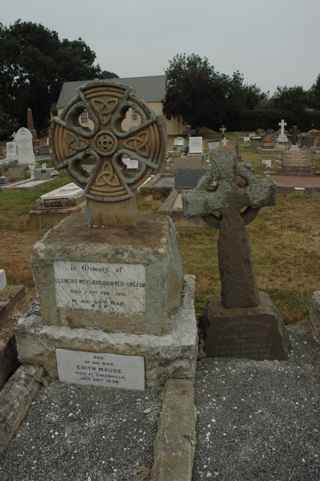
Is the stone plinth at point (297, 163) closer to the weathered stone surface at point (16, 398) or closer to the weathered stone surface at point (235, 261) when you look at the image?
the weathered stone surface at point (235, 261)

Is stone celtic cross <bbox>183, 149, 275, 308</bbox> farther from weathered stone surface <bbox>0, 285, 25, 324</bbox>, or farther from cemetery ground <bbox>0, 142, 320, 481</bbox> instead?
weathered stone surface <bbox>0, 285, 25, 324</bbox>

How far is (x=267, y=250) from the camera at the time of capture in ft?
22.2

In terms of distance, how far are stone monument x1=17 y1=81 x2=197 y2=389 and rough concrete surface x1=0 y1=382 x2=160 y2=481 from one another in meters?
0.17

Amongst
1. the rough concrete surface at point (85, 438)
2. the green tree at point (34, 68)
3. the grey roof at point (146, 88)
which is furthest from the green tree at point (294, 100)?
the rough concrete surface at point (85, 438)

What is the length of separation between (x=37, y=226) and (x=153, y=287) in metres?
6.56

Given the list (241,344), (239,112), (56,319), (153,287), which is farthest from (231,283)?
(239,112)

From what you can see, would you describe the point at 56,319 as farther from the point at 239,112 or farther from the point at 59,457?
the point at 239,112

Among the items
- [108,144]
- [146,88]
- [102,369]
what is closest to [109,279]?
[102,369]

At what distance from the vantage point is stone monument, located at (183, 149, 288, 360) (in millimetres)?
3402

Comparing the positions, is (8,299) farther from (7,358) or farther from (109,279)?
(109,279)

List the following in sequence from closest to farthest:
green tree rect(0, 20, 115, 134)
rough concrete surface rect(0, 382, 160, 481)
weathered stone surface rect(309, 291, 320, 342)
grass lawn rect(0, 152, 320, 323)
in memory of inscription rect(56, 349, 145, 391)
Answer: rough concrete surface rect(0, 382, 160, 481) → in memory of inscription rect(56, 349, 145, 391) → weathered stone surface rect(309, 291, 320, 342) → grass lawn rect(0, 152, 320, 323) → green tree rect(0, 20, 115, 134)

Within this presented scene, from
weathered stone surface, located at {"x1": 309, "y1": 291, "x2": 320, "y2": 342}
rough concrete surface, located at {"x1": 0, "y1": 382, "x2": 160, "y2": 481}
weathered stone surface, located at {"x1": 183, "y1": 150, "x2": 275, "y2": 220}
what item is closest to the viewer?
rough concrete surface, located at {"x1": 0, "y1": 382, "x2": 160, "y2": 481}

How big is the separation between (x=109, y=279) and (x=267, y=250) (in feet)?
14.5

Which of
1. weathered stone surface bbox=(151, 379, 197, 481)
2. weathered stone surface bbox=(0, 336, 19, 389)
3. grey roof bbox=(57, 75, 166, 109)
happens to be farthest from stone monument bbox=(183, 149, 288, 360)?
grey roof bbox=(57, 75, 166, 109)
